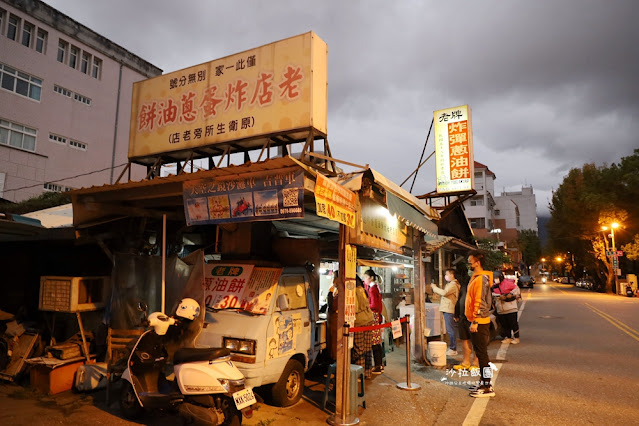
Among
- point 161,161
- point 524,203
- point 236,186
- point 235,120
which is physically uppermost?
point 524,203

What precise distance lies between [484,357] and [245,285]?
4.12 metres

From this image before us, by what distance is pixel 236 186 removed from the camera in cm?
569

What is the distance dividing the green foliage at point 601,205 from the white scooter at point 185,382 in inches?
1804

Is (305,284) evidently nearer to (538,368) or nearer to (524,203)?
(538,368)

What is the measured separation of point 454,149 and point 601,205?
35934 millimetres

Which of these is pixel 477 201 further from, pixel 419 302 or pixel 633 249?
pixel 419 302

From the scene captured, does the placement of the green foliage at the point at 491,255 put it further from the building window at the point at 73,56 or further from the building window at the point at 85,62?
the building window at the point at 73,56

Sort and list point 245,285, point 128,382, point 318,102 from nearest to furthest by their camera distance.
→ 1. point 128,382
2. point 245,285
3. point 318,102

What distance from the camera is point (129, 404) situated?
526cm

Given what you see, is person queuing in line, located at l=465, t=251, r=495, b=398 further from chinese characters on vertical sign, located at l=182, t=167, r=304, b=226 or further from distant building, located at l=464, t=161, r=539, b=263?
distant building, located at l=464, t=161, r=539, b=263

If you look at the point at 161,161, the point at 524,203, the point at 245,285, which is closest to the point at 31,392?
the point at 245,285

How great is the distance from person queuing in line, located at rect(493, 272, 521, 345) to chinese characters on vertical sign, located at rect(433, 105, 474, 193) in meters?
3.33

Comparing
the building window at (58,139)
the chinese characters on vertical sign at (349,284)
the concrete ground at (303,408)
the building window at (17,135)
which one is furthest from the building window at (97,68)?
the chinese characters on vertical sign at (349,284)

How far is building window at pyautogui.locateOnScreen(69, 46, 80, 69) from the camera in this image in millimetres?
24609
